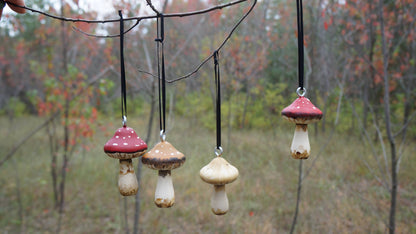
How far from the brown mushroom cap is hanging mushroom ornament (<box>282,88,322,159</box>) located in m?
0.45

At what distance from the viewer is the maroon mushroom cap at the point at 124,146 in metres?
0.99

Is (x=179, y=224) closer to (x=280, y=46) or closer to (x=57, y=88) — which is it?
(x=57, y=88)

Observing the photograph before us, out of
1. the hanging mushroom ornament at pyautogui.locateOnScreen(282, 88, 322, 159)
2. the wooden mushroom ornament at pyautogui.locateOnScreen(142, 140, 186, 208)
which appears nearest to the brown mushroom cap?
the wooden mushroom ornament at pyautogui.locateOnScreen(142, 140, 186, 208)

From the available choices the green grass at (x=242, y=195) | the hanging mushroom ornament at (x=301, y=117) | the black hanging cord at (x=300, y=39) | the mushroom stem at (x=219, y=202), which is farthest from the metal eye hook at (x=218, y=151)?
the green grass at (x=242, y=195)

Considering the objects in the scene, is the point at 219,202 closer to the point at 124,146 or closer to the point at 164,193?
the point at 164,193

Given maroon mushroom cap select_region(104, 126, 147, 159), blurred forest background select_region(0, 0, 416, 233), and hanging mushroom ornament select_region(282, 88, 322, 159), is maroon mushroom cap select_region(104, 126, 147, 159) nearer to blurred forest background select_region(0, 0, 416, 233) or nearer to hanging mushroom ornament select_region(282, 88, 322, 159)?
hanging mushroom ornament select_region(282, 88, 322, 159)

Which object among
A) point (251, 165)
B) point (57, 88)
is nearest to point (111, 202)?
point (57, 88)

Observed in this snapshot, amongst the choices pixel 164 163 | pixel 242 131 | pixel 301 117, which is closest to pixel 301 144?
pixel 301 117

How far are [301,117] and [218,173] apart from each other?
380 millimetres

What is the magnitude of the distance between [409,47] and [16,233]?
7401 millimetres

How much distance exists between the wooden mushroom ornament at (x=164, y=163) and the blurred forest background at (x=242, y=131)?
1.56 m

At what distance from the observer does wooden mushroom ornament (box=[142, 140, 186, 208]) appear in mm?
992

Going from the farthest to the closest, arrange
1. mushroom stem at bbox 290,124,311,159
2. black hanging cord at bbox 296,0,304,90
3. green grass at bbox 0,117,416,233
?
1. green grass at bbox 0,117,416,233
2. mushroom stem at bbox 290,124,311,159
3. black hanging cord at bbox 296,0,304,90

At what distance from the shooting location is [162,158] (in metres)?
0.99
